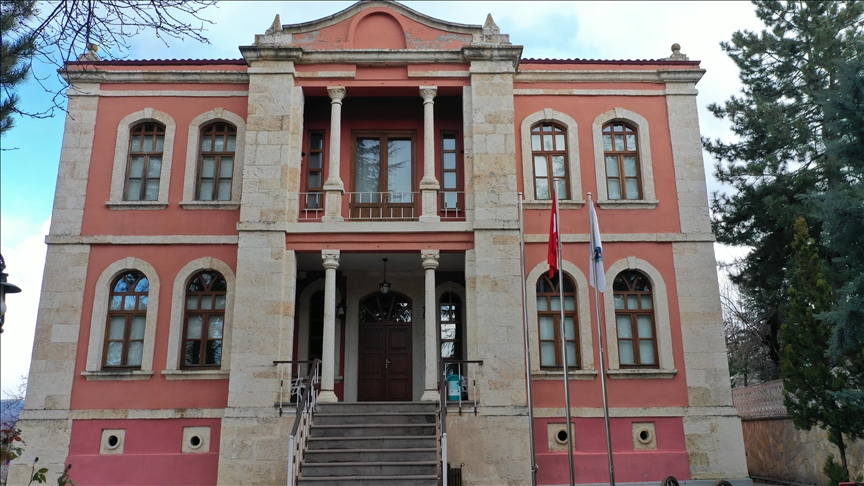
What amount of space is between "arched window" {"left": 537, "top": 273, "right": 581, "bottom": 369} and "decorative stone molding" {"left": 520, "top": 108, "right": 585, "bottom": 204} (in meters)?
1.64

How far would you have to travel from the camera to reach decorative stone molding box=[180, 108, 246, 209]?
14195 millimetres

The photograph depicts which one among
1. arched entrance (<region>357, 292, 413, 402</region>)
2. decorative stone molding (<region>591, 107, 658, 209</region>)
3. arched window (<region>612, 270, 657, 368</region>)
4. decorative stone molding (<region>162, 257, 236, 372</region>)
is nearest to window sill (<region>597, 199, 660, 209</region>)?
decorative stone molding (<region>591, 107, 658, 209</region>)

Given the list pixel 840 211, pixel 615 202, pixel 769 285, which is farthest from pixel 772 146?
pixel 840 211

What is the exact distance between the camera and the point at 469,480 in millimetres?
12219

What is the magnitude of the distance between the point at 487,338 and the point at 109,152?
332 inches

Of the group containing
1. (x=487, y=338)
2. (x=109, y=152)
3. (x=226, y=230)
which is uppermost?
(x=109, y=152)

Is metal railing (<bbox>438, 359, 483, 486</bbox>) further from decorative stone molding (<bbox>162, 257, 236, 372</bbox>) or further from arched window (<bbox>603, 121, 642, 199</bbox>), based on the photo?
arched window (<bbox>603, 121, 642, 199</bbox>)

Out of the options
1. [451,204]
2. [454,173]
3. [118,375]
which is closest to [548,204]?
[451,204]

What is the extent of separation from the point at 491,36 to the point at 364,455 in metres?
8.47

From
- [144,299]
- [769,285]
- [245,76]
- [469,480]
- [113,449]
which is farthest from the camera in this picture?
[769,285]

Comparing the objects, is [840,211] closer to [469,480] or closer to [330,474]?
[469,480]

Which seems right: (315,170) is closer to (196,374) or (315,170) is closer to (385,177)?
(385,177)

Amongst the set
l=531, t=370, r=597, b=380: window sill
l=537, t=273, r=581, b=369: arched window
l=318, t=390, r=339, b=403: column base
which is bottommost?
l=318, t=390, r=339, b=403: column base

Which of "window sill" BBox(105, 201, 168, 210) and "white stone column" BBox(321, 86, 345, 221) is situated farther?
"window sill" BBox(105, 201, 168, 210)
